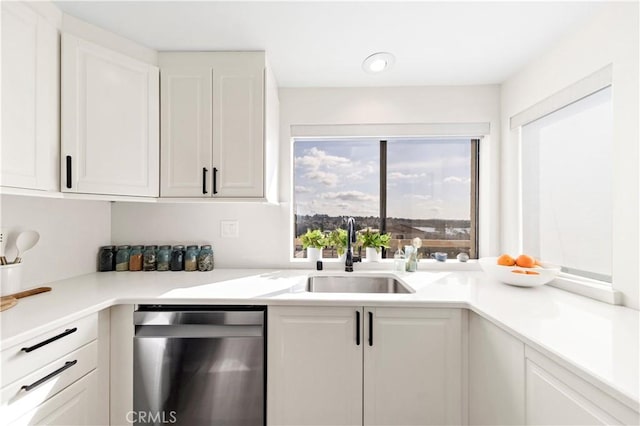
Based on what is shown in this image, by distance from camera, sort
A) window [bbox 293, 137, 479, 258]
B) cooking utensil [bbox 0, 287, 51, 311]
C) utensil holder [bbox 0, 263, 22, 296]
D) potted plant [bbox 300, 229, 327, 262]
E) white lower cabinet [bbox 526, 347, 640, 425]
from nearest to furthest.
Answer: white lower cabinet [bbox 526, 347, 640, 425], cooking utensil [bbox 0, 287, 51, 311], utensil holder [bbox 0, 263, 22, 296], potted plant [bbox 300, 229, 327, 262], window [bbox 293, 137, 479, 258]

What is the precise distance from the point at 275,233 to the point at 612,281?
1.85 m

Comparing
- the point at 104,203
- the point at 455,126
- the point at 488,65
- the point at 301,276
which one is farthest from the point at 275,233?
the point at 488,65

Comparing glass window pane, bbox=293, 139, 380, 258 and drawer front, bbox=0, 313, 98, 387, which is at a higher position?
glass window pane, bbox=293, 139, 380, 258

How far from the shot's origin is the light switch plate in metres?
2.05

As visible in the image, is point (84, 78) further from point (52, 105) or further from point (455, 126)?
point (455, 126)

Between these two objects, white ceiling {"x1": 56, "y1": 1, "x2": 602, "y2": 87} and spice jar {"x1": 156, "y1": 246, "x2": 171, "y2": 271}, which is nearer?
white ceiling {"x1": 56, "y1": 1, "x2": 602, "y2": 87}

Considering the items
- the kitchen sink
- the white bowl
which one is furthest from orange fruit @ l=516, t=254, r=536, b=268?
the kitchen sink

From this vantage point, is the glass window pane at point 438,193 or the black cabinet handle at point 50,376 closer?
the black cabinet handle at point 50,376

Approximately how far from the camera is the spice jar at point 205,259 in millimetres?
1923

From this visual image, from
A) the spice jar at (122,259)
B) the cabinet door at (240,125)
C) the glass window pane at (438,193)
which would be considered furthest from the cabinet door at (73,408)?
the glass window pane at (438,193)

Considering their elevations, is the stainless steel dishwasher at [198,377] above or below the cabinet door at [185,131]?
below

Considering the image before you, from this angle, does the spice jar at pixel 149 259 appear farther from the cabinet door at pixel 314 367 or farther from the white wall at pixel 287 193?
the cabinet door at pixel 314 367

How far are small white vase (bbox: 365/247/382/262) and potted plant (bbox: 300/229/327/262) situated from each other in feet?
1.07

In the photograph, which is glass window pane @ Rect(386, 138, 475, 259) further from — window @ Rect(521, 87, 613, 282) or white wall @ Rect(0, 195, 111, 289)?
white wall @ Rect(0, 195, 111, 289)
